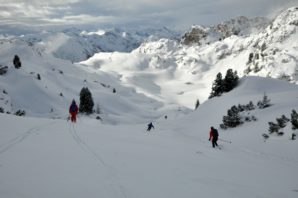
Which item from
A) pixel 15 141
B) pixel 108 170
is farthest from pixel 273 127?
pixel 15 141

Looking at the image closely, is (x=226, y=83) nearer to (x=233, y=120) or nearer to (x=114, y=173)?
(x=233, y=120)

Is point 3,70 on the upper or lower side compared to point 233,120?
upper

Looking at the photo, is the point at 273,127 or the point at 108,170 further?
the point at 273,127

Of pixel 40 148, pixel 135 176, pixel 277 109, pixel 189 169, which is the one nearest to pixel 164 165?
pixel 189 169

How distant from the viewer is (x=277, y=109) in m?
31.9

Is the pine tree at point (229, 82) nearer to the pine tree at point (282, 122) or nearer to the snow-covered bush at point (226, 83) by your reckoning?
the snow-covered bush at point (226, 83)

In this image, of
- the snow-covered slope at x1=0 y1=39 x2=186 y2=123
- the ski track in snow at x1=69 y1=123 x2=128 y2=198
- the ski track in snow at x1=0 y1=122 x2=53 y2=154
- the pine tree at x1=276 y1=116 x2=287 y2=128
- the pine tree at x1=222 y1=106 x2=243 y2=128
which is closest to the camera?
the ski track in snow at x1=69 y1=123 x2=128 y2=198

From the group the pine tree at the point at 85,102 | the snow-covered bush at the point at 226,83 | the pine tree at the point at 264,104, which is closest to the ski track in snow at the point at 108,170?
the pine tree at the point at 264,104

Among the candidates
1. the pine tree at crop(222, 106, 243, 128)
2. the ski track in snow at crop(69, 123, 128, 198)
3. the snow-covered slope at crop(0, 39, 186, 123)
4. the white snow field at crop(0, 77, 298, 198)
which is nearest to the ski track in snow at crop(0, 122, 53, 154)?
the white snow field at crop(0, 77, 298, 198)

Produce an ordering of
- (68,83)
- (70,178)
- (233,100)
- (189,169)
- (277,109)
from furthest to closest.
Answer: (68,83), (233,100), (277,109), (189,169), (70,178)

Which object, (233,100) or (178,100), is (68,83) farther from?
(233,100)

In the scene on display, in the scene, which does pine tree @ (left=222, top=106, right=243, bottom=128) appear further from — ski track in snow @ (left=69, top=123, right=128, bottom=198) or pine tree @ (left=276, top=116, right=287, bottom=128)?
ski track in snow @ (left=69, top=123, right=128, bottom=198)

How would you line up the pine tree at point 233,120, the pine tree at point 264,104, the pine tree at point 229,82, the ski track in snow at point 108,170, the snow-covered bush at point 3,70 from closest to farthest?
1. the ski track in snow at point 108,170
2. the pine tree at point 233,120
3. the pine tree at point 264,104
4. the pine tree at point 229,82
5. the snow-covered bush at point 3,70

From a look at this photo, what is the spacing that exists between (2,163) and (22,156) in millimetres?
1202
